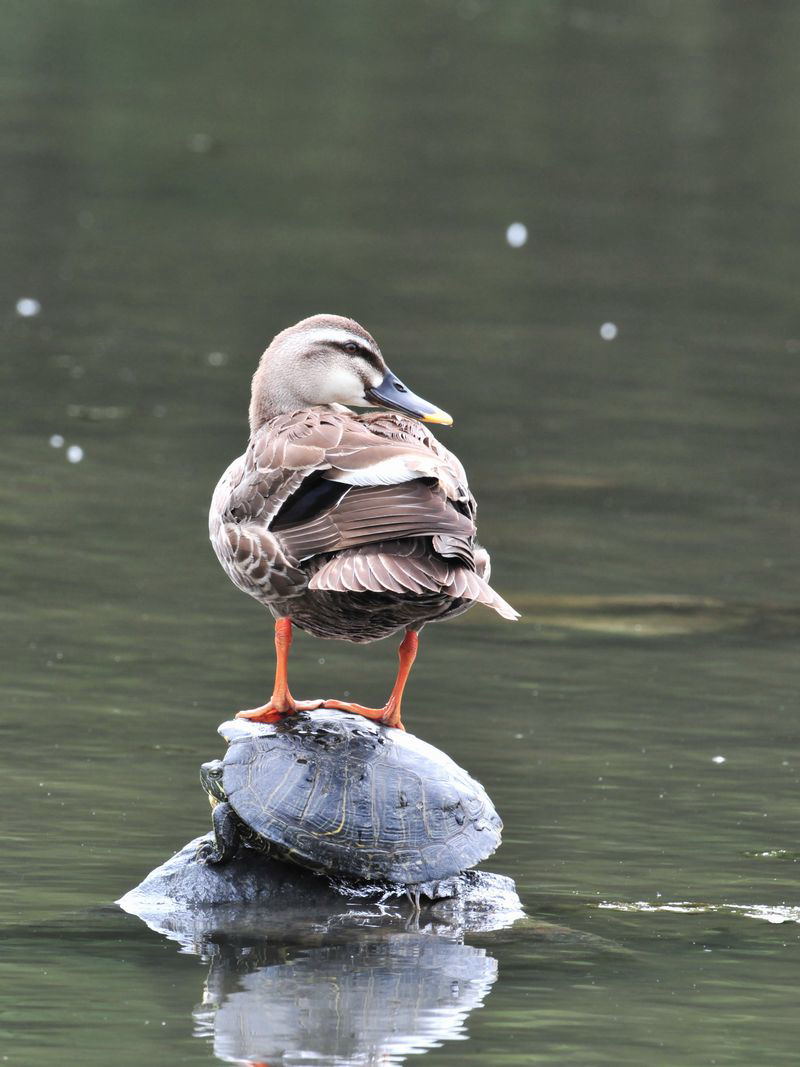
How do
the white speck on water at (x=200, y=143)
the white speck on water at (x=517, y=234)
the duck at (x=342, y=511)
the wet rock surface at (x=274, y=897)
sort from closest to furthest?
the duck at (x=342, y=511) < the wet rock surface at (x=274, y=897) < the white speck on water at (x=517, y=234) < the white speck on water at (x=200, y=143)

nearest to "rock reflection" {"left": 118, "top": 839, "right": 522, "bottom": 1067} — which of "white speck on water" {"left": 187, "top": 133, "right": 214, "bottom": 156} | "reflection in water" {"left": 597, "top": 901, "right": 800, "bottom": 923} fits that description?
"reflection in water" {"left": 597, "top": 901, "right": 800, "bottom": 923}

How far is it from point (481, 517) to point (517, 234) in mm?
10696

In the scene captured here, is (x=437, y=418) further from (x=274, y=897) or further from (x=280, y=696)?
(x=274, y=897)

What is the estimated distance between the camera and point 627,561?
42.1ft

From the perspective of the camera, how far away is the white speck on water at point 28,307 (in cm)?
1847

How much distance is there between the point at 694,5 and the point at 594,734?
126 ft

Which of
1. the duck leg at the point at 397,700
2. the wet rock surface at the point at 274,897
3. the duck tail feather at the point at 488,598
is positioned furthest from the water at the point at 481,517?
the duck tail feather at the point at 488,598

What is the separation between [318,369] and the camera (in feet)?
27.5

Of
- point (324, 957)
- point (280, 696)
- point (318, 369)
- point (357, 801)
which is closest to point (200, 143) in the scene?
point (318, 369)

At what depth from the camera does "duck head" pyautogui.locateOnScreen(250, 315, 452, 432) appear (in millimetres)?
8328

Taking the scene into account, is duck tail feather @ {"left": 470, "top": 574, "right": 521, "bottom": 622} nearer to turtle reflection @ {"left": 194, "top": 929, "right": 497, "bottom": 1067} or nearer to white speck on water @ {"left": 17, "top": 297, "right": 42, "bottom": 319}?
turtle reflection @ {"left": 194, "top": 929, "right": 497, "bottom": 1067}

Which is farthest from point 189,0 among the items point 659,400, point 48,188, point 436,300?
point 659,400

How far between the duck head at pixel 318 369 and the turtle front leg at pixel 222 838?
5.55 feet

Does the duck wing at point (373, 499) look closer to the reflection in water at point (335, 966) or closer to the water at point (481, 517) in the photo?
the reflection in water at point (335, 966)
